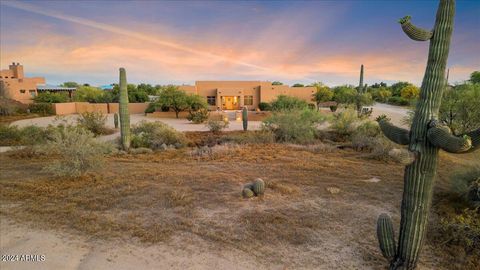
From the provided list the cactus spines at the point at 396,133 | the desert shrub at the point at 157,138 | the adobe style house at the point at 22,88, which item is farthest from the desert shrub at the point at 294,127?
the adobe style house at the point at 22,88

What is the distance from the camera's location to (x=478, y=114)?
9.26m

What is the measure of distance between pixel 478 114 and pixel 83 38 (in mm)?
21121

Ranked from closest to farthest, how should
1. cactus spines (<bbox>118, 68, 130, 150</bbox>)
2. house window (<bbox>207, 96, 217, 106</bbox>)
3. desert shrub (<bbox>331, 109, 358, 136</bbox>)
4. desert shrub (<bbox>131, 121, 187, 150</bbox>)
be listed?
cactus spines (<bbox>118, 68, 130, 150</bbox>) → desert shrub (<bbox>131, 121, 187, 150</bbox>) → desert shrub (<bbox>331, 109, 358, 136</bbox>) → house window (<bbox>207, 96, 217, 106</bbox>)

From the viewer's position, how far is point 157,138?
1211 cm

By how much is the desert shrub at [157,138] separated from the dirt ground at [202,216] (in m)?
3.38

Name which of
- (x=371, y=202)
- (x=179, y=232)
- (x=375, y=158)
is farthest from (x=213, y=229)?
(x=375, y=158)

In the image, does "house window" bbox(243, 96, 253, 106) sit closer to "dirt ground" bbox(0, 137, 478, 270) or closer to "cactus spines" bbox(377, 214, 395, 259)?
"dirt ground" bbox(0, 137, 478, 270)

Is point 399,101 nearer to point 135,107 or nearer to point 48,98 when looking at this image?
point 135,107

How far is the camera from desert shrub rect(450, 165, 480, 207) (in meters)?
4.78

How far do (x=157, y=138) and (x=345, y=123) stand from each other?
33.2 ft

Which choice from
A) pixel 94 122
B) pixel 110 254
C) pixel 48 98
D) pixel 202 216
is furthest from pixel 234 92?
pixel 110 254

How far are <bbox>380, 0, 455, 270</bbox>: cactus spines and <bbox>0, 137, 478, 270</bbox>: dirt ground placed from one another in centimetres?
92

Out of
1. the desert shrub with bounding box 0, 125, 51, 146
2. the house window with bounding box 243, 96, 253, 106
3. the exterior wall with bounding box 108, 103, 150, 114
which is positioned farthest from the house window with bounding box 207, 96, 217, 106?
the desert shrub with bounding box 0, 125, 51, 146

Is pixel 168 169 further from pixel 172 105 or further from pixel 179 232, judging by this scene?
pixel 172 105
